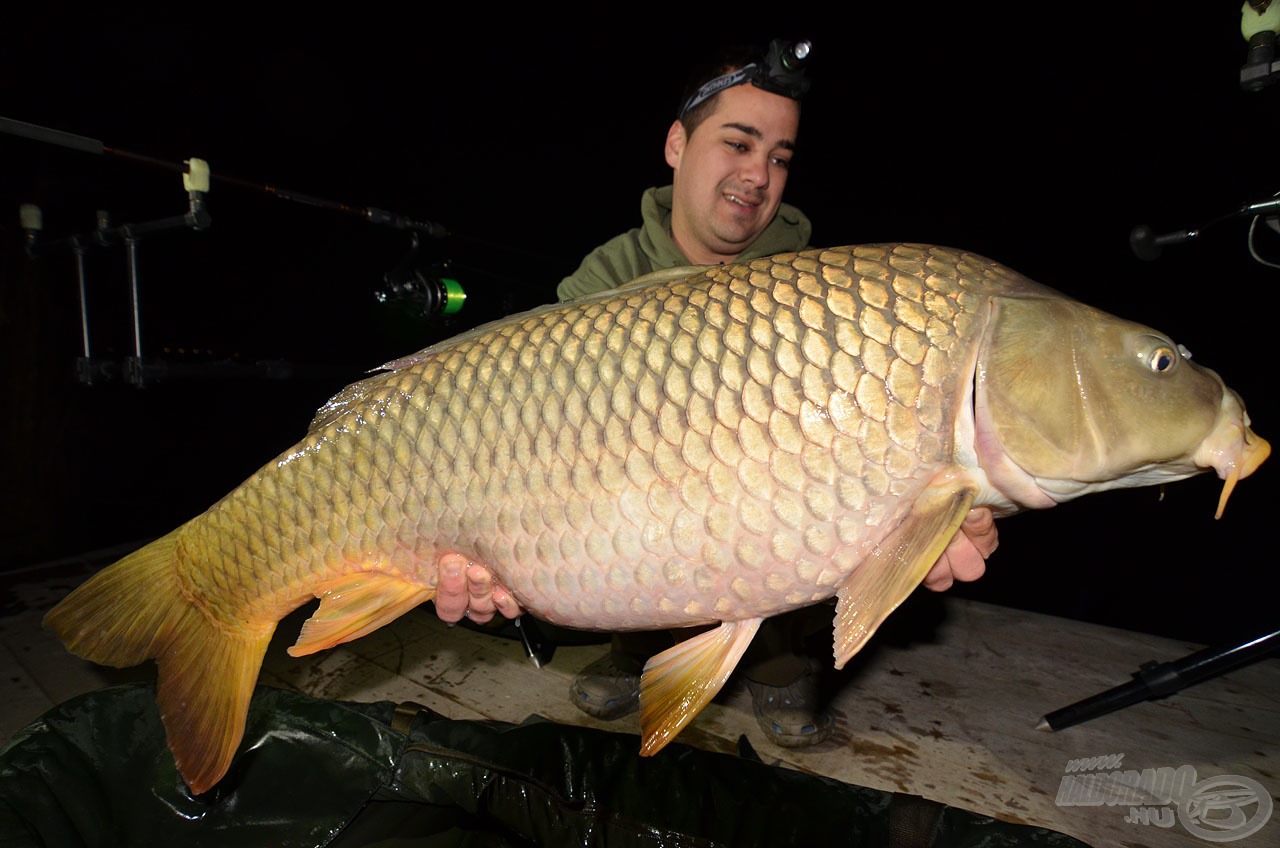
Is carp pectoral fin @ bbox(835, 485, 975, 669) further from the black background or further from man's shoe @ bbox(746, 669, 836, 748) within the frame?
the black background

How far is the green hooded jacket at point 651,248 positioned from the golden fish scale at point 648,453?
963 millimetres

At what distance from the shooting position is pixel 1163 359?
0.71 metres

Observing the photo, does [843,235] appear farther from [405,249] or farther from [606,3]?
[405,249]

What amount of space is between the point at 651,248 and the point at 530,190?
4986 mm

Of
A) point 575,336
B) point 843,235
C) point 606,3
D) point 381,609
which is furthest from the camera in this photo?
point 843,235

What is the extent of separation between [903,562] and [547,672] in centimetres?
124

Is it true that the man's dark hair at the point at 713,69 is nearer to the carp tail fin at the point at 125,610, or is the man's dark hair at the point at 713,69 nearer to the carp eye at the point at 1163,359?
the carp eye at the point at 1163,359

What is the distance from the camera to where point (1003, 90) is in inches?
240

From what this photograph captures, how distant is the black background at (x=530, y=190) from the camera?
2549mm

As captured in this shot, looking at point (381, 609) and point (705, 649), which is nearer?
point (705, 649)

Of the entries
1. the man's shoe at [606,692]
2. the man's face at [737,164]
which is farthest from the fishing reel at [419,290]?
the man's shoe at [606,692]

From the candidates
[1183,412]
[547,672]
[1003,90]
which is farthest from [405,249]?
[1003,90]

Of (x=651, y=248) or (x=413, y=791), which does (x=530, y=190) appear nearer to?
(x=651, y=248)

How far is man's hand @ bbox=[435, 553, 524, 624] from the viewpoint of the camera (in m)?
0.96
